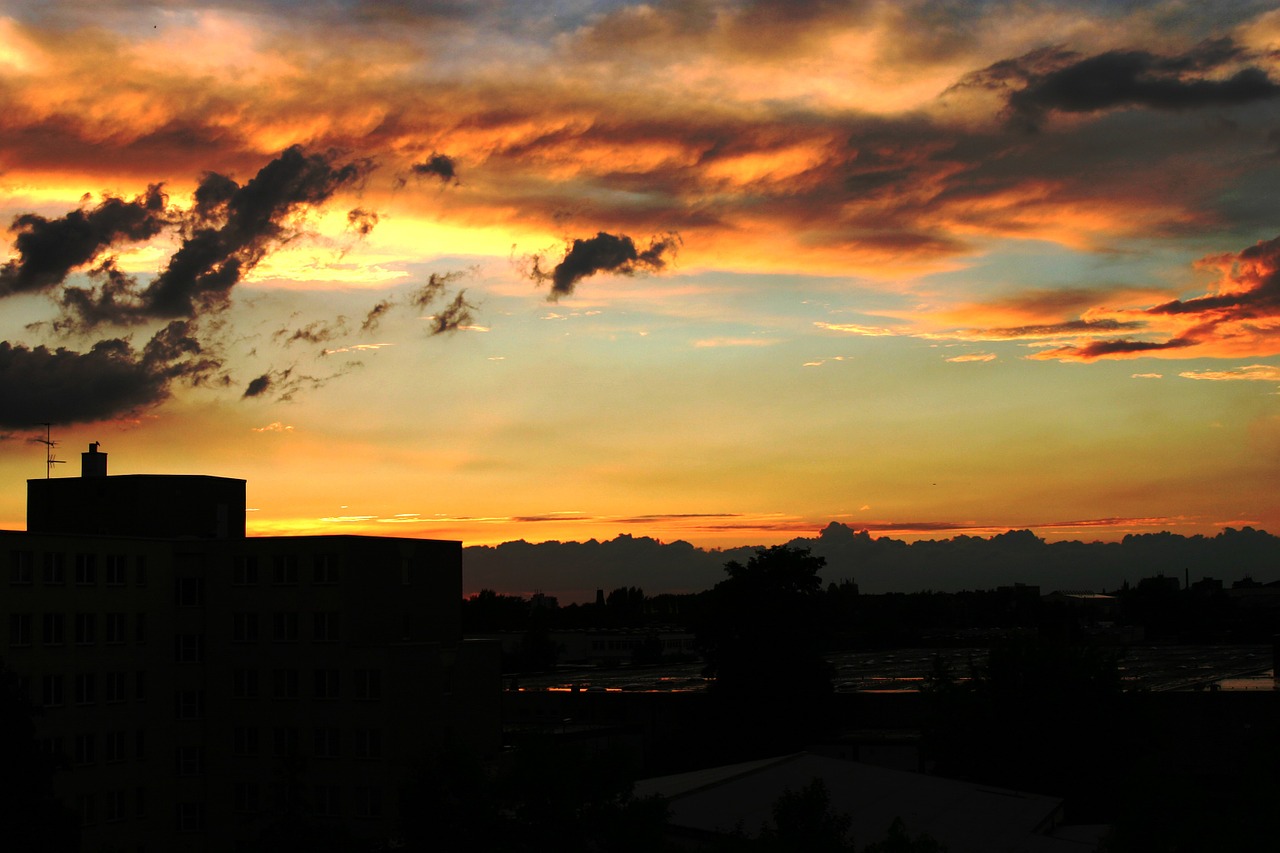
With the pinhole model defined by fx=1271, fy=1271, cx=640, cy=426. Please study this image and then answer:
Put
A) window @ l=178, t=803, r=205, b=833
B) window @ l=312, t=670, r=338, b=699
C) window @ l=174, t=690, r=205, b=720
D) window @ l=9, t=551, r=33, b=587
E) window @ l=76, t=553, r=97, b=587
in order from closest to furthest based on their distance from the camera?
window @ l=9, t=551, r=33, b=587 < window @ l=76, t=553, r=97, b=587 < window @ l=312, t=670, r=338, b=699 < window @ l=178, t=803, r=205, b=833 < window @ l=174, t=690, r=205, b=720

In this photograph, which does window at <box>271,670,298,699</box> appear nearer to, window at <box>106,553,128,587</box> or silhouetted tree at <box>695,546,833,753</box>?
window at <box>106,553,128,587</box>

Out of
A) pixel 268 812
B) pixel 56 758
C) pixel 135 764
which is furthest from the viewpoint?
pixel 135 764

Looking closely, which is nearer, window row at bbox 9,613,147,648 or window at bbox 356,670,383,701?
window row at bbox 9,613,147,648

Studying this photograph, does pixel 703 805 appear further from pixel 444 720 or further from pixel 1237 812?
pixel 444 720

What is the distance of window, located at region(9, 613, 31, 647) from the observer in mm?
63406

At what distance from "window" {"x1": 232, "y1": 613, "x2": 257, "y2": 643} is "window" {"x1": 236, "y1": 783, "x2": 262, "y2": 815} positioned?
27.0 feet

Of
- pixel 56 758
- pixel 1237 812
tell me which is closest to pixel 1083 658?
pixel 1237 812

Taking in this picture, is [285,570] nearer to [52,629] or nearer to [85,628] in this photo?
[85,628]

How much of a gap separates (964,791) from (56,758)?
3522cm

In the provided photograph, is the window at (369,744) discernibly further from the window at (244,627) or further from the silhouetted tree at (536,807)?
the silhouetted tree at (536,807)

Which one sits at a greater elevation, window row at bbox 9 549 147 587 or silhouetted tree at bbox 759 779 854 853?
window row at bbox 9 549 147 587

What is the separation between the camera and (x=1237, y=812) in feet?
100

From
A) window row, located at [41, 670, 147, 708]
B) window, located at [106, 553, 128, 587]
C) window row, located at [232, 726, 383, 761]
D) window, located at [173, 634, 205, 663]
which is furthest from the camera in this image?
window, located at [173, 634, 205, 663]

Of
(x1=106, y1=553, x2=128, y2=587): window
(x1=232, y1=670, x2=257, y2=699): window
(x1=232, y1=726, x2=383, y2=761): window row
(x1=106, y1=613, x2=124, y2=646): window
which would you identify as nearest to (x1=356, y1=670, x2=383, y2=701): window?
(x1=232, y1=726, x2=383, y2=761): window row
